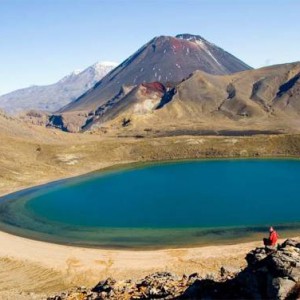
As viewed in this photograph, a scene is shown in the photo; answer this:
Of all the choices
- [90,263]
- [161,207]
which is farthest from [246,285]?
[161,207]

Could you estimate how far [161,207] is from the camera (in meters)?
77.8

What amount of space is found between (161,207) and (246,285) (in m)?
52.2

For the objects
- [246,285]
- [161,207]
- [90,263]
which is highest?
[246,285]

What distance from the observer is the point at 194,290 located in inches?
→ 1099

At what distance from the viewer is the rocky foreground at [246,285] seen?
23.8 meters

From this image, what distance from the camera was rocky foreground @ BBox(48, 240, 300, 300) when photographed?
938 inches

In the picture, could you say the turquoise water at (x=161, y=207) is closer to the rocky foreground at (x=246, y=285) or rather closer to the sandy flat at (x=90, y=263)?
the sandy flat at (x=90, y=263)

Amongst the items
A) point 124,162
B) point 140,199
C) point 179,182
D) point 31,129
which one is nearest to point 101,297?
point 140,199

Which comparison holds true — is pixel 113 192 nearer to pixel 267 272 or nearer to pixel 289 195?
pixel 289 195

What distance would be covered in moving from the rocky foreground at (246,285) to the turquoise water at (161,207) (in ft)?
76.4

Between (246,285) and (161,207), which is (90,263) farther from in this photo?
(161,207)

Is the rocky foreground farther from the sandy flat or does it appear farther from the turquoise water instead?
the turquoise water

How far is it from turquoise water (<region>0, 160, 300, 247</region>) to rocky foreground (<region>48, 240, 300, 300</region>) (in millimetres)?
23287

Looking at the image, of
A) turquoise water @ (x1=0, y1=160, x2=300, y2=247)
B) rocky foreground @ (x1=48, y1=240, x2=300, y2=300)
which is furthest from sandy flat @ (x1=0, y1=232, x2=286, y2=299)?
rocky foreground @ (x1=48, y1=240, x2=300, y2=300)
